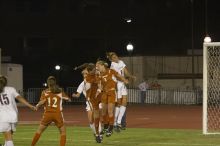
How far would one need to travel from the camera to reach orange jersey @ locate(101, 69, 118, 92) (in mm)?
20031

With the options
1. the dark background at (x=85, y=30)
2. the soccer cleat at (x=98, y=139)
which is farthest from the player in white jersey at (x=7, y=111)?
the dark background at (x=85, y=30)

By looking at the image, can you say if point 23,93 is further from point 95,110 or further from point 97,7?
point 95,110

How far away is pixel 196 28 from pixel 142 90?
90.0ft

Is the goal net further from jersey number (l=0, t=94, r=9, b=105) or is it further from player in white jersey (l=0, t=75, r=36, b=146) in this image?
jersey number (l=0, t=94, r=9, b=105)

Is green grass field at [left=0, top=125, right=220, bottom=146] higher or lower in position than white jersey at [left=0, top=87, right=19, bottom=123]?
lower

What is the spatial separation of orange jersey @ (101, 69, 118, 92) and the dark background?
4771cm

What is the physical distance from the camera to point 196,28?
73.9 m

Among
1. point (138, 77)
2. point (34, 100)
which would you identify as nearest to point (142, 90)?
point (138, 77)

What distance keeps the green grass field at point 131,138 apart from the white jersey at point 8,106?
3429 mm

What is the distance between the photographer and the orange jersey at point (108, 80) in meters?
20.0

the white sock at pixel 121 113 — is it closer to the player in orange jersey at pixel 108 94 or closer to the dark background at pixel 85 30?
the player in orange jersey at pixel 108 94

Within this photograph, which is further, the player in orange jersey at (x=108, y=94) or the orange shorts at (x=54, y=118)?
the player in orange jersey at (x=108, y=94)

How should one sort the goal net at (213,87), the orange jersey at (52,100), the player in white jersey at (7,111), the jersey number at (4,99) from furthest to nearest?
the goal net at (213,87), the orange jersey at (52,100), the jersey number at (4,99), the player in white jersey at (7,111)

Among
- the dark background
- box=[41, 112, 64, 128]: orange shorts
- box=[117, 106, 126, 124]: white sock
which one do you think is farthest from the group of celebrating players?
the dark background
